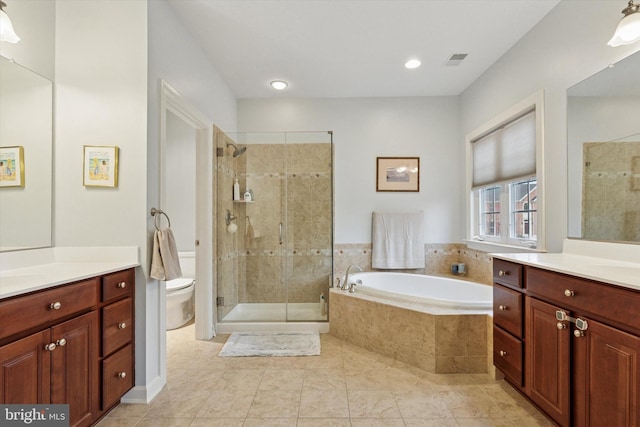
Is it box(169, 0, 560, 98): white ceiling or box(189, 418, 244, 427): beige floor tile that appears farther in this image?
box(169, 0, 560, 98): white ceiling

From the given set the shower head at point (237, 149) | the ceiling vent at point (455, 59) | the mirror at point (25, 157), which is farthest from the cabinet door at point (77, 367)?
the ceiling vent at point (455, 59)

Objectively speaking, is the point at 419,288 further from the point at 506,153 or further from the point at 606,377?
the point at 606,377

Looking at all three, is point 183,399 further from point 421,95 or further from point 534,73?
point 421,95

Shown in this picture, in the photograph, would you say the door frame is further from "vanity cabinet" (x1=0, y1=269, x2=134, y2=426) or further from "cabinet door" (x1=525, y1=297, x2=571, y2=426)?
"cabinet door" (x1=525, y1=297, x2=571, y2=426)

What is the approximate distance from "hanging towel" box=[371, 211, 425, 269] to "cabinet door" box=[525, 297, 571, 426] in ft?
5.89

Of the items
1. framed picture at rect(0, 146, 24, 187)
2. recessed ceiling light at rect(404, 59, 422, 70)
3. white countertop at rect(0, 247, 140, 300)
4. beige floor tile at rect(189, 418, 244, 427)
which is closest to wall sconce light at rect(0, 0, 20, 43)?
framed picture at rect(0, 146, 24, 187)

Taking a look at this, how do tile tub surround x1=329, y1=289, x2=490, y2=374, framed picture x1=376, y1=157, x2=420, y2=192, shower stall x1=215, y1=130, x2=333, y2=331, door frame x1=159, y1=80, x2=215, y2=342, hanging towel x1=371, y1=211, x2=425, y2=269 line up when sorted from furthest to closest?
1. framed picture x1=376, y1=157, x2=420, y2=192
2. hanging towel x1=371, y1=211, x2=425, y2=269
3. shower stall x1=215, y1=130, x2=333, y2=331
4. door frame x1=159, y1=80, x2=215, y2=342
5. tile tub surround x1=329, y1=289, x2=490, y2=374

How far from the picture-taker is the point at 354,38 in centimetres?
235

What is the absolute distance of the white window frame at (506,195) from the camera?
6.95ft

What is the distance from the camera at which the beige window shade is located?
90.5 inches

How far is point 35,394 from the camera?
117cm

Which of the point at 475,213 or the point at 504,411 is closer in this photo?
the point at 504,411

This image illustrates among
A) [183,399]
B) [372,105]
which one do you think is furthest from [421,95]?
[183,399]

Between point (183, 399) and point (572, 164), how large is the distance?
9.47 feet
